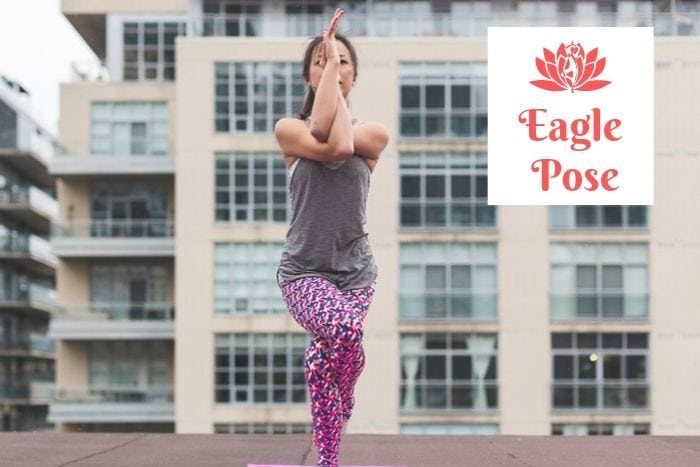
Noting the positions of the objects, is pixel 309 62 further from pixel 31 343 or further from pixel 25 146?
pixel 31 343

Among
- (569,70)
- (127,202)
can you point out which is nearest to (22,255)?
(127,202)

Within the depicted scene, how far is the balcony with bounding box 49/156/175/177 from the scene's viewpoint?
41500 mm

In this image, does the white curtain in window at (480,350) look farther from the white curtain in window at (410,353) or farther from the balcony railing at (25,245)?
the balcony railing at (25,245)

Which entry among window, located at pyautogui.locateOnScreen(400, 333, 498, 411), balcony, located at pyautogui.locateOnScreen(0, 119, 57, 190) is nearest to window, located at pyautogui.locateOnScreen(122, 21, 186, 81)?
window, located at pyautogui.locateOnScreen(400, 333, 498, 411)

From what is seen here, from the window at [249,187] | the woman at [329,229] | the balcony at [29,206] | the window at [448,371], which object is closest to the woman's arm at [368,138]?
the woman at [329,229]

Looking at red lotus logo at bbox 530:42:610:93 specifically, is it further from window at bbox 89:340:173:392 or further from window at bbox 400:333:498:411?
window at bbox 89:340:173:392

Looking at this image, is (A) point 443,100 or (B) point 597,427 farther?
(A) point 443,100

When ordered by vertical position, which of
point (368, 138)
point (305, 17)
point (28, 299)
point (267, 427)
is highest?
point (305, 17)

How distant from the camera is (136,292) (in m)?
43.0

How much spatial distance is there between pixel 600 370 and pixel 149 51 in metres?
18.2

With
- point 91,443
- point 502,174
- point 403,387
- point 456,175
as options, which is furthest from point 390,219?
point 91,443

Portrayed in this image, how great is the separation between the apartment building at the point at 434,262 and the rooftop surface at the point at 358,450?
Result: 30.1 meters

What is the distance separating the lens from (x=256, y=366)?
39.1 meters

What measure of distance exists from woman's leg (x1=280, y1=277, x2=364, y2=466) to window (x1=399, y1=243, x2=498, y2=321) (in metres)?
33.7
